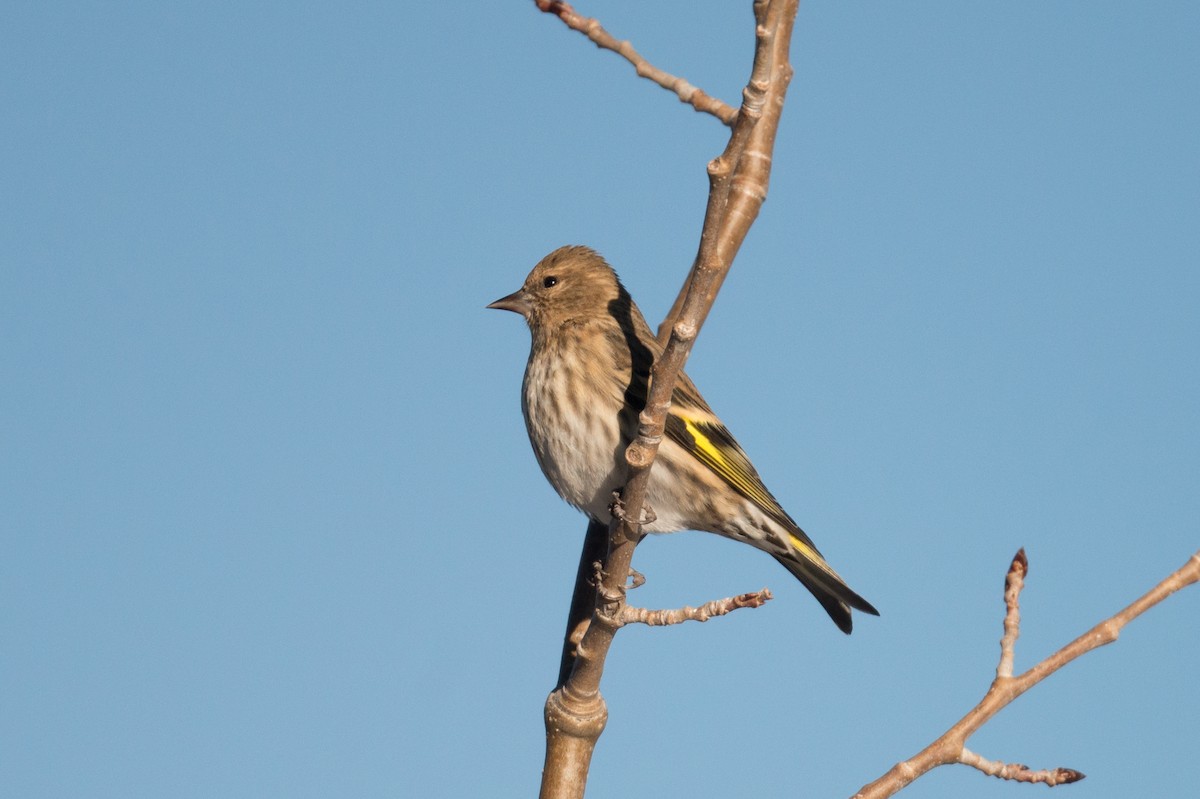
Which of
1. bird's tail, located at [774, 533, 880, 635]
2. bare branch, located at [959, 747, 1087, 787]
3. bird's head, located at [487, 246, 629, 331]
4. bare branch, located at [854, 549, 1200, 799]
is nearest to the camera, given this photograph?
bare branch, located at [854, 549, 1200, 799]

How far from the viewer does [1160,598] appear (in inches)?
128

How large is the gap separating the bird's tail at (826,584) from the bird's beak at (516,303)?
74.1 inches

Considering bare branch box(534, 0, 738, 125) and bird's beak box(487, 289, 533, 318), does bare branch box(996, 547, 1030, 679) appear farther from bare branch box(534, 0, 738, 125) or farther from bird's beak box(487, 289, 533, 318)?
bird's beak box(487, 289, 533, 318)

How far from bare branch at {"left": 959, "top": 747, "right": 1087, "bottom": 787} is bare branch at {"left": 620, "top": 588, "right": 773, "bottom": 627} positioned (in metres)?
0.77

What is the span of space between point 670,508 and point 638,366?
2.19 ft

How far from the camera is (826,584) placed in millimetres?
6320

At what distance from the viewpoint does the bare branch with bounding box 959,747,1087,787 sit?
3.65m

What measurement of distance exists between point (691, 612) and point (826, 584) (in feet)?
7.56

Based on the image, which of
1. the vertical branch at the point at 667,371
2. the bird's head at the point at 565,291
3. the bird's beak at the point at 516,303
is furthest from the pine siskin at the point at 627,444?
the vertical branch at the point at 667,371

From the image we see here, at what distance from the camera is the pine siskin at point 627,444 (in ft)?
19.4

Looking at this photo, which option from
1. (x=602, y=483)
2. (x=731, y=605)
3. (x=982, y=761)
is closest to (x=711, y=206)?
(x=731, y=605)

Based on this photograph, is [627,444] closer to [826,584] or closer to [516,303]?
[826,584]

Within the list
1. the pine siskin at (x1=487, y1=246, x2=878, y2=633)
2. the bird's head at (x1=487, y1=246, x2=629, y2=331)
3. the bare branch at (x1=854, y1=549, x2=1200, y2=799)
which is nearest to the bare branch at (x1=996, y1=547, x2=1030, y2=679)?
the bare branch at (x1=854, y1=549, x2=1200, y2=799)

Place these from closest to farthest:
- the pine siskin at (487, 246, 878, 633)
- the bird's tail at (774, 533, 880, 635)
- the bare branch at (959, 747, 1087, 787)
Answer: the bare branch at (959, 747, 1087, 787) < the pine siskin at (487, 246, 878, 633) < the bird's tail at (774, 533, 880, 635)
